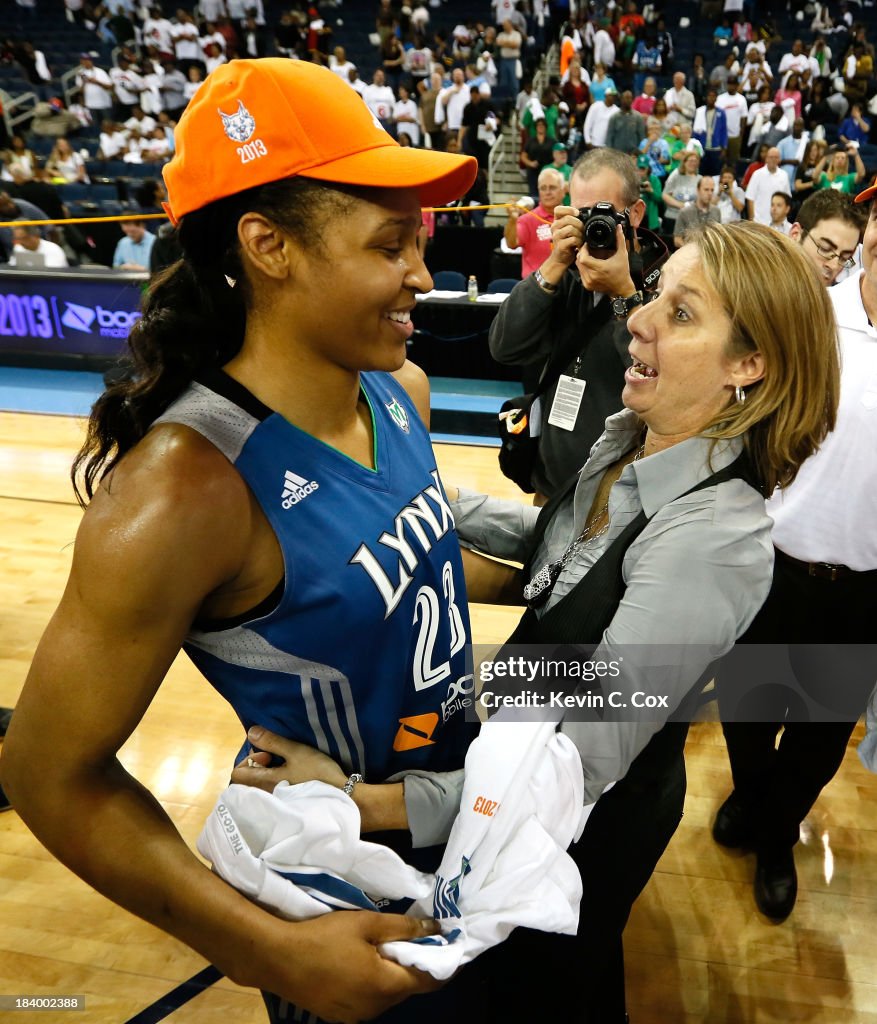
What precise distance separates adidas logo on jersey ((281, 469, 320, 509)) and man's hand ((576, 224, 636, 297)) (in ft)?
4.99

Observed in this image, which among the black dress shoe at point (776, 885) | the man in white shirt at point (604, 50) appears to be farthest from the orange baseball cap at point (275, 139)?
the man in white shirt at point (604, 50)

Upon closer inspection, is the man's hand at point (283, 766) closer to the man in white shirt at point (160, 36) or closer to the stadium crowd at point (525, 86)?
the stadium crowd at point (525, 86)

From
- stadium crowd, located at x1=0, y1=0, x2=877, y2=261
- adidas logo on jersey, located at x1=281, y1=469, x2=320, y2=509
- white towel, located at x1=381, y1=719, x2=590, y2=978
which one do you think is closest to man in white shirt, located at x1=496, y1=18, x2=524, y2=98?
stadium crowd, located at x1=0, y1=0, x2=877, y2=261

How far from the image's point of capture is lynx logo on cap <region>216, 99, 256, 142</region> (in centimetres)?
101

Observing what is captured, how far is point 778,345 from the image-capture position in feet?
4.32

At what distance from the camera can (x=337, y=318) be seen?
1081 millimetres

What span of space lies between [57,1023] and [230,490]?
1642mm

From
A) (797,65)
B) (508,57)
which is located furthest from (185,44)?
(797,65)

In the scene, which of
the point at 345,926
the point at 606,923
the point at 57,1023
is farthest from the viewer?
the point at 57,1023

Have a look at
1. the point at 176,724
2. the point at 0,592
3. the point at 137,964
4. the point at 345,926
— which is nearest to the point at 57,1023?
the point at 137,964

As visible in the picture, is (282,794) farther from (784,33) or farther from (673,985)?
(784,33)

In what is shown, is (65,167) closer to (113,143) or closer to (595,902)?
(113,143)

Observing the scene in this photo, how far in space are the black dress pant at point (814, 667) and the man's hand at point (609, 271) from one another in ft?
2.78

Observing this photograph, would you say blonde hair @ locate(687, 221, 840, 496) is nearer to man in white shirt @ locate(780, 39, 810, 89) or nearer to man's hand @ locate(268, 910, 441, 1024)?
man's hand @ locate(268, 910, 441, 1024)
